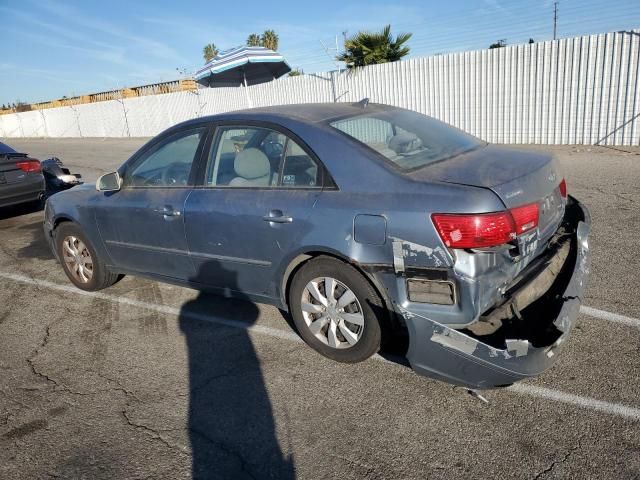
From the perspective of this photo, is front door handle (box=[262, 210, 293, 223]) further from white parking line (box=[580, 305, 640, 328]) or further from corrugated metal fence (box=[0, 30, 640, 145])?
corrugated metal fence (box=[0, 30, 640, 145])

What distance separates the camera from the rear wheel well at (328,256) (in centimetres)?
286

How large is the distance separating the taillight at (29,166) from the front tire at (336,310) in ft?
24.5

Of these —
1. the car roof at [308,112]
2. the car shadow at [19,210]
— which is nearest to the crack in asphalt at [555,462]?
the car roof at [308,112]

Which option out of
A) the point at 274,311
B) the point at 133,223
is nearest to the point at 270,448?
the point at 274,311

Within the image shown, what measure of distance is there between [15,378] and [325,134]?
2.77 meters

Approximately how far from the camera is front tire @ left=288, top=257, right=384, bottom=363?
9.65ft

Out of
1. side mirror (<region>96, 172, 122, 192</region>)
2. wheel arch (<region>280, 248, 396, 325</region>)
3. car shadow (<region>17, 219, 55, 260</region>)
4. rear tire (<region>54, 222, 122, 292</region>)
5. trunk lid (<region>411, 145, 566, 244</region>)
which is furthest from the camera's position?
car shadow (<region>17, 219, 55, 260</region>)

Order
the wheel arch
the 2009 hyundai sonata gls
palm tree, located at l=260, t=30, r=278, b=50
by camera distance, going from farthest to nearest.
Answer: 1. palm tree, located at l=260, t=30, r=278, b=50
2. the wheel arch
3. the 2009 hyundai sonata gls

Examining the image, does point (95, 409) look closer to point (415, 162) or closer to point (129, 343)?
point (129, 343)

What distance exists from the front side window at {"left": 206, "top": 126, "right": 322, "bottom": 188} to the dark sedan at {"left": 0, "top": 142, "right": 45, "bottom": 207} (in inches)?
254

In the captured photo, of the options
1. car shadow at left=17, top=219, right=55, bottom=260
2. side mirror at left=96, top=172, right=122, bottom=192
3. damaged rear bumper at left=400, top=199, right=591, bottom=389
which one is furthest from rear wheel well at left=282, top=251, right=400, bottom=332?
car shadow at left=17, top=219, right=55, bottom=260

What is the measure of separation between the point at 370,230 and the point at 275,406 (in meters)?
1.18

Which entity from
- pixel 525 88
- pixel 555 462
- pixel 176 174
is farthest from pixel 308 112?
pixel 525 88

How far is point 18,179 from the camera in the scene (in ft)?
27.9
